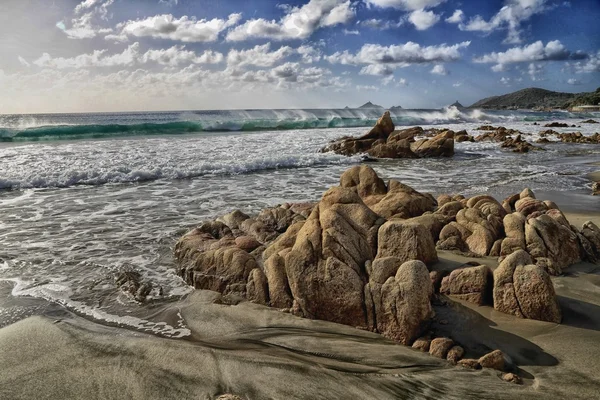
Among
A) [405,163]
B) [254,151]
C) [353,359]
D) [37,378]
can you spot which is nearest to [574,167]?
[405,163]

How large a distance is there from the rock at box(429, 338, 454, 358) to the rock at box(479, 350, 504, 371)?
0.33 meters

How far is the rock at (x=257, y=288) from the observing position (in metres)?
5.40

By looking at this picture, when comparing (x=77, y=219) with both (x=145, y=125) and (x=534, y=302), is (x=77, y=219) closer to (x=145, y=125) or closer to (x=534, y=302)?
(x=534, y=302)

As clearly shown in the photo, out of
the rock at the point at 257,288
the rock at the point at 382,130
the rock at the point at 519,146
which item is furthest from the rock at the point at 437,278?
the rock at the point at 519,146

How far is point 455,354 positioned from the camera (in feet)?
13.1

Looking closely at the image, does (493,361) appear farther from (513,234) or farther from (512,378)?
(513,234)

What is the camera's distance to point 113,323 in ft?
16.5

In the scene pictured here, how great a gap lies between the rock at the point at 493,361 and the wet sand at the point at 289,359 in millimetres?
73

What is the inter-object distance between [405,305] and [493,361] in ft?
3.09

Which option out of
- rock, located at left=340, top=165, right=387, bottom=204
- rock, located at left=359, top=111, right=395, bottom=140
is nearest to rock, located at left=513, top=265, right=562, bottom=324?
rock, located at left=340, top=165, right=387, bottom=204

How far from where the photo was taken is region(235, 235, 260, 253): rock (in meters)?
6.62

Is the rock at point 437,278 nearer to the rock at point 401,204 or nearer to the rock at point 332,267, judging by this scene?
the rock at point 332,267

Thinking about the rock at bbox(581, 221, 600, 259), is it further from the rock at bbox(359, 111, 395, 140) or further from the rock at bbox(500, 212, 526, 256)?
the rock at bbox(359, 111, 395, 140)

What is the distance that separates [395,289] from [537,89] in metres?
205
